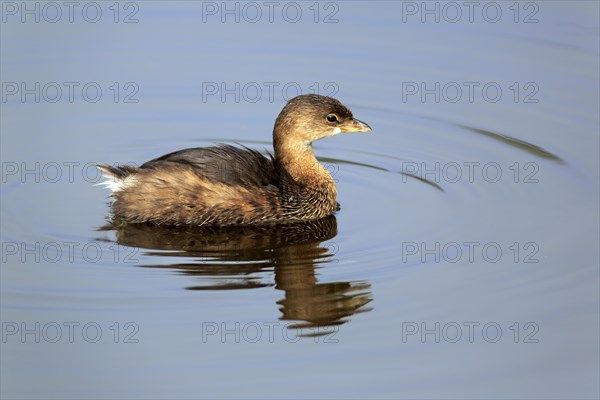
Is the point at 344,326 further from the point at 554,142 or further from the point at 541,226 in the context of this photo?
the point at 554,142

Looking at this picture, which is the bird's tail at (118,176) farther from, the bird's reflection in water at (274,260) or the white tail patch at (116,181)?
the bird's reflection in water at (274,260)

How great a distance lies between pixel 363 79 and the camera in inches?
525

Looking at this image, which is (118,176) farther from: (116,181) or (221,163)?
(221,163)

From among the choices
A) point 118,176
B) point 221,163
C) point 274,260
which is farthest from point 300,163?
point 274,260

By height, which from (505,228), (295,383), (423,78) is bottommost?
(295,383)

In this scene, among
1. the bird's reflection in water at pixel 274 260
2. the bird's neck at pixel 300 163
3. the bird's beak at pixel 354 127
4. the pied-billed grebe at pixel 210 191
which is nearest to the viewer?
the bird's reflection in water at pixel 274 260

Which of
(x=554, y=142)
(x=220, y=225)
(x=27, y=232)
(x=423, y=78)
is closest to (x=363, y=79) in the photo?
(x=423, y=78)

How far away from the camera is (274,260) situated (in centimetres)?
938

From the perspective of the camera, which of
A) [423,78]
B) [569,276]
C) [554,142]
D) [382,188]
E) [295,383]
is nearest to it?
[295,383]

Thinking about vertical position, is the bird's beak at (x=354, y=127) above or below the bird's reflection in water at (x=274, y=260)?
above

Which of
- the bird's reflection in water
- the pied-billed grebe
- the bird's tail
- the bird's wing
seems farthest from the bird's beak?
the bird's tail

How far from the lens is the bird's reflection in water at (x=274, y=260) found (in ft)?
28.4

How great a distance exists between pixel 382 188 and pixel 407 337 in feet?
9.51

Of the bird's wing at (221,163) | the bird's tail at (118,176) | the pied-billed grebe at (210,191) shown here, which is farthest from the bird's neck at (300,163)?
the bird's tail at (118,176)
